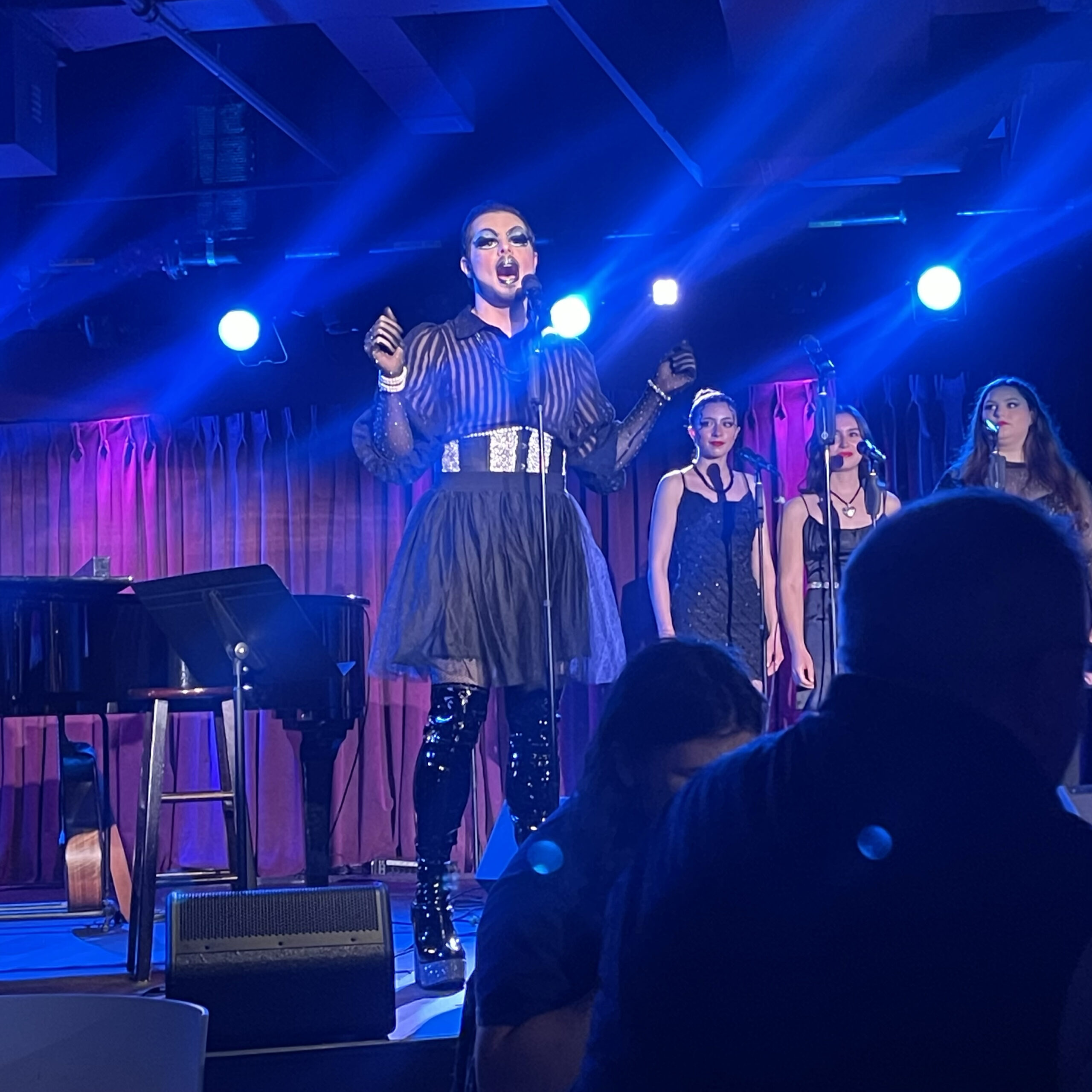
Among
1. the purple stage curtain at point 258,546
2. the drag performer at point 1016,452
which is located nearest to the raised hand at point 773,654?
the purple stage curtain at point 258,546

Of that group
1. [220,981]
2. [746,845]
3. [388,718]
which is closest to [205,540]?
[388,718]

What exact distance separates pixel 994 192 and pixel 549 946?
5.03 m

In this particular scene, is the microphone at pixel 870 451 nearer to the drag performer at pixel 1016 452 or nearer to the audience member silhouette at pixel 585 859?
the drag performer at pixel 1016 452

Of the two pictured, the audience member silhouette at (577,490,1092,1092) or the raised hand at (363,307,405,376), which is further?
the raised hand at (363,307,405,376)

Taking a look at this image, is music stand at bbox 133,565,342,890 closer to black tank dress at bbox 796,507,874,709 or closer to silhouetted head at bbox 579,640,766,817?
black tank dress at bbox 796,507,874,709

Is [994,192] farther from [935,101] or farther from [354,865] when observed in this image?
[354,865]

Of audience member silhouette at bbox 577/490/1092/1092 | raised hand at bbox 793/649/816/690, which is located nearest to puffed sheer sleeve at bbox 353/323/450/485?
raised hand at bbox 793/649/816/690

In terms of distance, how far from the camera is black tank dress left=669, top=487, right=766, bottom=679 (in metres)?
5.52

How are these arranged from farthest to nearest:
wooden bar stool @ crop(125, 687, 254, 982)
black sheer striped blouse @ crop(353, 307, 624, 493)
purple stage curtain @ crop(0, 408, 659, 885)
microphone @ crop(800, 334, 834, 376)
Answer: purple stage curtain @ crop(0, 408, 659, 885) < microphone @ crop(800, 334, 834, 376) < wooden bar stool @ crop(125, 687, 254, 982) < black sheer striped blouse @ crop(353, 307, 624, 493)

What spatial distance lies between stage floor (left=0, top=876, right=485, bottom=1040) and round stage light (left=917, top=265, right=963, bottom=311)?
3167 mm

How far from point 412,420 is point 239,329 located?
9.85 feet

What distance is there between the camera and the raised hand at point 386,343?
339cm

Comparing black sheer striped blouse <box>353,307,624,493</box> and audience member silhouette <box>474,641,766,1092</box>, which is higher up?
black sheer striped blouse <box>353,307,624,493</box>

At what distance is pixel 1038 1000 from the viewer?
0.94 metres
